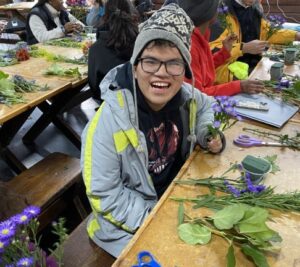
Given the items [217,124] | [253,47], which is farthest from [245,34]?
[217,124]

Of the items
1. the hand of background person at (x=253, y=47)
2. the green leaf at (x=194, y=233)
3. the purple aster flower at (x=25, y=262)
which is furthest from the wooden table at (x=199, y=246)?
the hand of background person at (x=253, y=47)

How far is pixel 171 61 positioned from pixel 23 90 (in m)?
1.43

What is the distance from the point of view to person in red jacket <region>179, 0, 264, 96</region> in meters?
1.98

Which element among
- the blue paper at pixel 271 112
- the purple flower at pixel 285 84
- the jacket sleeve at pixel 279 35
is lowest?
the jacket sleeve at pixel 279 35

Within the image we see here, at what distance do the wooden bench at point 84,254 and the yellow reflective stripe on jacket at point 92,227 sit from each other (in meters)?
0.05

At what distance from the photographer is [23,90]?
2281 mm

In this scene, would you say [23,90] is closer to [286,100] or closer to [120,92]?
[120,92]

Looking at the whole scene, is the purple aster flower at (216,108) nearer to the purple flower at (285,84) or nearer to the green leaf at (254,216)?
the green leaf at (254,216)

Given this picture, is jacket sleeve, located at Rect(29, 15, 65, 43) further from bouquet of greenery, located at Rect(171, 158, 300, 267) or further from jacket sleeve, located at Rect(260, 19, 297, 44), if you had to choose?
bouquet of greenery, located at Rect(171, 158, 300, 267)

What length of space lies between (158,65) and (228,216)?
0.62 metres

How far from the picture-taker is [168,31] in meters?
1.20

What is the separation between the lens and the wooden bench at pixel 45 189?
6.23ft

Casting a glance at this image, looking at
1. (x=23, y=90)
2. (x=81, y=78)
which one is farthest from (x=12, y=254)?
(x=81, y=78)

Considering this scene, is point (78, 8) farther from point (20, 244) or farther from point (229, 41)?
point (20, 244)
